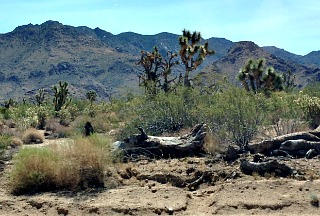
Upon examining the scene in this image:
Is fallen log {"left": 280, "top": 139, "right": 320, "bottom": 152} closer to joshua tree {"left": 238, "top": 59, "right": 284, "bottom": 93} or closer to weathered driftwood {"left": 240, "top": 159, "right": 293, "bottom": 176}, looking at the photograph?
weathered driftwood {"left": 240, "top": 159, "right": 293, "bottom": 176}

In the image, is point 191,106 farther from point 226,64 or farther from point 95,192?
point 226,64

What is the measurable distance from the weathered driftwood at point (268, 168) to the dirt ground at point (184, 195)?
25 cm

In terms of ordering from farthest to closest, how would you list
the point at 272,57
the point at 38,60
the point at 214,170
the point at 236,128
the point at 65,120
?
the point at 38,60 → the point at 272,57 → the point at 65,120 → the point at 236,128 → the point at 214,170

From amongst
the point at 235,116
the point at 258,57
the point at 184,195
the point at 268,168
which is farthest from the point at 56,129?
the point at 258,57

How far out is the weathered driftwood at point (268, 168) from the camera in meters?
13.2

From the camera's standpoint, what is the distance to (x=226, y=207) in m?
11.6

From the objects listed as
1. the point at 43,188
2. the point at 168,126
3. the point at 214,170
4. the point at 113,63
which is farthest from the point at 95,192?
the point at 113,63

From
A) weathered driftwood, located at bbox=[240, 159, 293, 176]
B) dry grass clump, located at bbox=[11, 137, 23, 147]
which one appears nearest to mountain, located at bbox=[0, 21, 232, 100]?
dry grass clump, located at bbox=[11, 137, 23, 147]

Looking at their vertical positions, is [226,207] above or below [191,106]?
below

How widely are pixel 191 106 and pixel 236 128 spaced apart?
4441mm

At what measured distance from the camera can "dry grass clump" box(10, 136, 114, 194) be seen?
1344cm

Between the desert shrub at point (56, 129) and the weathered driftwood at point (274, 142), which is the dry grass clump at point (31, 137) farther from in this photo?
the weathered driftwood at point (274, 142)

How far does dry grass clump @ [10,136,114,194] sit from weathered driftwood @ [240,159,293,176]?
404cm

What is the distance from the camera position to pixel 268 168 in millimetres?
13352
